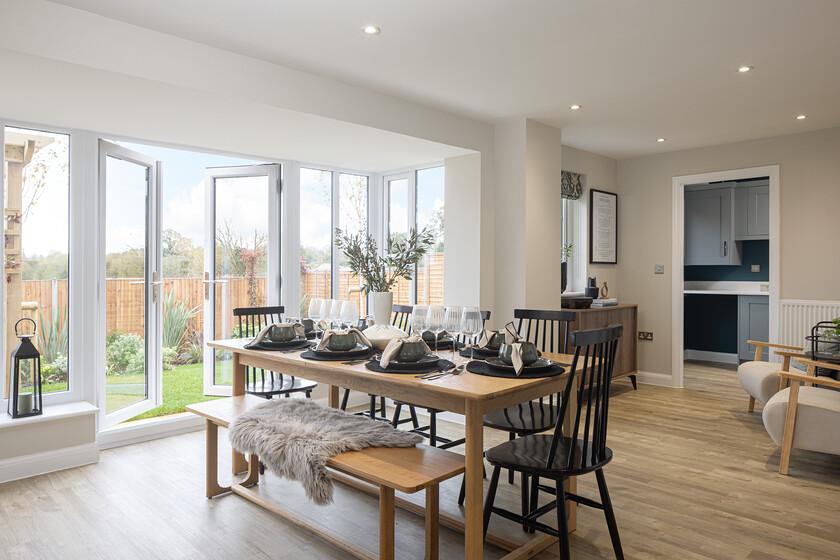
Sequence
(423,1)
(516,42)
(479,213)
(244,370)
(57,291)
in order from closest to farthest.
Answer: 1. (423,1)
2. (516,42)
3. (244,370)
4. (57,291)
5. (479,213)

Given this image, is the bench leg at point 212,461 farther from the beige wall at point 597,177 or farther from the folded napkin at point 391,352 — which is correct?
the beige wall at point 597,177

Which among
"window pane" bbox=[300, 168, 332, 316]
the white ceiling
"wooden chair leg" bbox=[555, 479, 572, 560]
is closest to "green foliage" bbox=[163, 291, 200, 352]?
"window pane" bbox=[300, 168, 332, 316]

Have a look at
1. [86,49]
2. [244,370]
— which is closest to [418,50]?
[86,49]

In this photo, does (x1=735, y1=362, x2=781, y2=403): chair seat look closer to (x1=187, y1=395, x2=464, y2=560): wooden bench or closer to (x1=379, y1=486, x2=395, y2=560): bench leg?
(x1=187, y1=395, x2=464, y2=560): wooden bench

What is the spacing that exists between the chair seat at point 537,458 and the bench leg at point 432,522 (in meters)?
0.28

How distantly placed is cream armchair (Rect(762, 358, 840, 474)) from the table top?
5.51 feet

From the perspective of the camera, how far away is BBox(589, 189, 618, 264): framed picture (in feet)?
19.9

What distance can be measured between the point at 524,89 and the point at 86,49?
8.76 feet

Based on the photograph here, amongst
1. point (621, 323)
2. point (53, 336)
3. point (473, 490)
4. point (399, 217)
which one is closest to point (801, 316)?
point (621, 323)

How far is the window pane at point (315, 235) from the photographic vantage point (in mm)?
5312

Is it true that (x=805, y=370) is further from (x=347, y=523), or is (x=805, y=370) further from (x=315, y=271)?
(x=315, y=271)

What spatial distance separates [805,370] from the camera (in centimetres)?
397

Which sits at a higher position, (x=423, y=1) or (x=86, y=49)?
(x=423, y=1)

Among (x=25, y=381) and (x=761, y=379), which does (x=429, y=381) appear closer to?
(x=25, y=381)
